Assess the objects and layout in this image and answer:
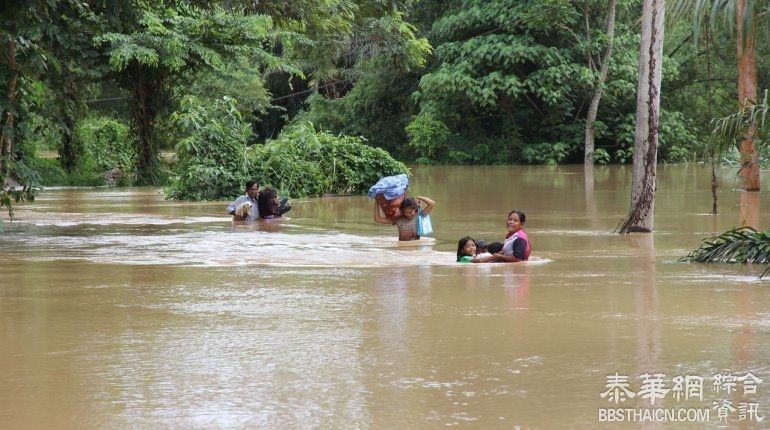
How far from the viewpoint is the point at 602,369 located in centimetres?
717

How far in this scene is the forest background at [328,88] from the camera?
67.3ft

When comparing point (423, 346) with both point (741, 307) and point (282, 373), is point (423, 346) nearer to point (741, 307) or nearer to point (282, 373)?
point (282, 373)

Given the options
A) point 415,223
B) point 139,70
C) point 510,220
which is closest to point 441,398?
point 510,220

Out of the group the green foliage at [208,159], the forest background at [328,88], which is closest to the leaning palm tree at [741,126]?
the forest background at [328,88]

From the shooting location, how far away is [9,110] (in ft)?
52.0

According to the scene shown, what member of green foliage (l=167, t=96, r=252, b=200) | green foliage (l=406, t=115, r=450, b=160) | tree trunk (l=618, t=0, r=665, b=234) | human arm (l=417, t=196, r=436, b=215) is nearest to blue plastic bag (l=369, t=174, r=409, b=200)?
human arm (l=417, t=196, r=436, b=215)

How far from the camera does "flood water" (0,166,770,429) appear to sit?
249 inches

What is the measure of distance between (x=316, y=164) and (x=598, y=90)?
19.6 metres

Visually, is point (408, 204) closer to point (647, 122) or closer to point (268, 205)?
point (647, 122)

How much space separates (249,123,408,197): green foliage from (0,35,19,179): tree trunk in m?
10.5

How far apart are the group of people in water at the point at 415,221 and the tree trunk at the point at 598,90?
26.1 metres

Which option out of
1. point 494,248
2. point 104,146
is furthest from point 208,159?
point 104,146

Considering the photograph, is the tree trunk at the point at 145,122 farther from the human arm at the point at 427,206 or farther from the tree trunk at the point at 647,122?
the tree trunk at the point at 647,122

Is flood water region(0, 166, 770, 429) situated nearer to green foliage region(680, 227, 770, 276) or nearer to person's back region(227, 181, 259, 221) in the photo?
green foliage region(680, 227, 770, 276)
